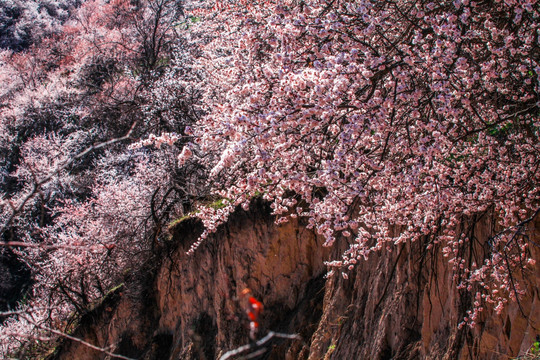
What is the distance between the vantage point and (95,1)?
148 ft

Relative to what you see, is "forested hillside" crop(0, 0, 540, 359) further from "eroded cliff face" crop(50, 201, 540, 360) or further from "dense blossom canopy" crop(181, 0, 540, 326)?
"eroded cliff face" crop(50, 201, 540, 360)

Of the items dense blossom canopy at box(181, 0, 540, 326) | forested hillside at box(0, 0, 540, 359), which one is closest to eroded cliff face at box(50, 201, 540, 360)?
forested hillside at box(0, 0, 540, 359)

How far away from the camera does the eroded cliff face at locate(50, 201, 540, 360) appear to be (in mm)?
5043

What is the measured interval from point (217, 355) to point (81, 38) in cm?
3298

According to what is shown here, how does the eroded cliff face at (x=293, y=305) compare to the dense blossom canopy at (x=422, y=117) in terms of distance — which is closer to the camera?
the dense blossom canopy at (x=422, y=117)

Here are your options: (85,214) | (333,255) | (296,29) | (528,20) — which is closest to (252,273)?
Result: (333,255)

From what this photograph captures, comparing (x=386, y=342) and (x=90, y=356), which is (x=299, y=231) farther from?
(x=90, y=356)

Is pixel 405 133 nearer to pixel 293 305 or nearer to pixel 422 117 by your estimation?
pixel 422 117

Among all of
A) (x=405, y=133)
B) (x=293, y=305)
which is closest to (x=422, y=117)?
(x=405, y=133)

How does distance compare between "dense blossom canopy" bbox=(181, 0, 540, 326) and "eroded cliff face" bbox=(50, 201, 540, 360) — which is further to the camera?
"eroded cliff face" bbox=(50, 201, 540, 360)

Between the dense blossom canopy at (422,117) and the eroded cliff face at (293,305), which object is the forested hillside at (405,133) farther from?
the eroded cliff face at (293,305)

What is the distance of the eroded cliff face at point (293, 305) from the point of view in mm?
5043

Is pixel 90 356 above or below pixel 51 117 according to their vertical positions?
below

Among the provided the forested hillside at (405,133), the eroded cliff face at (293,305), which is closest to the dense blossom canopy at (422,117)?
the forested hillside at (405,133)
